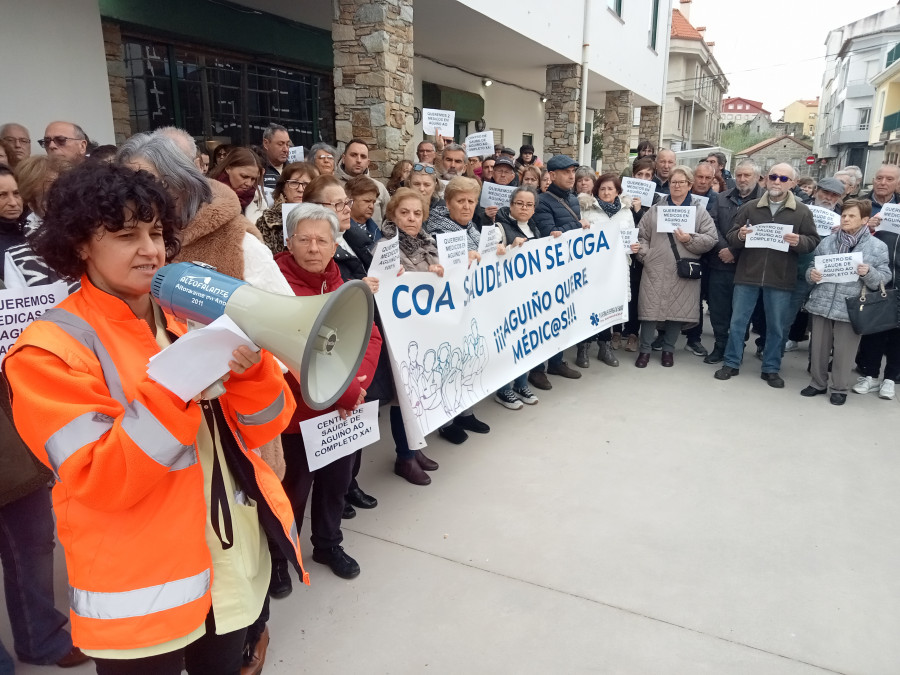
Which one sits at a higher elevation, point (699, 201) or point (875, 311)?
point (699, 201)

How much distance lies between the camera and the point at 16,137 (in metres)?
4.41

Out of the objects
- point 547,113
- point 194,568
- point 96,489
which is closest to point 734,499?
point 194,568

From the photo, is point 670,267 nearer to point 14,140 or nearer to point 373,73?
point 373,73

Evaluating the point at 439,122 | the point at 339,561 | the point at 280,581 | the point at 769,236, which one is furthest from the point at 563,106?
the point at 280,581

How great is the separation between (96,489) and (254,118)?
8.33 meters

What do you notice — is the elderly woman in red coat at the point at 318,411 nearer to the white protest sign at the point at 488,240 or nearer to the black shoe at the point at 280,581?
the black shoe at the point at 280,581

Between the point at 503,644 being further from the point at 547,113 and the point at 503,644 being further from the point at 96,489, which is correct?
the point at 547,113

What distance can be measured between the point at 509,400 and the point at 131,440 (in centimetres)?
377

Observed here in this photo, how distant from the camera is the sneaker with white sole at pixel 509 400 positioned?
4.77 metres

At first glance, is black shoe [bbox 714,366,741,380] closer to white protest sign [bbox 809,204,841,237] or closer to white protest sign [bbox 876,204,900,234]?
white protest sign [bbox 809,204,841,237]

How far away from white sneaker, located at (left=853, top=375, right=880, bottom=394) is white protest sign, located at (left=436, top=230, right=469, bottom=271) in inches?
148

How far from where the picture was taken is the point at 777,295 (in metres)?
5.26

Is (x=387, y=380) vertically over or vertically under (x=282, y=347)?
under

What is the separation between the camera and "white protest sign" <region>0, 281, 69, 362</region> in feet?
7.73
